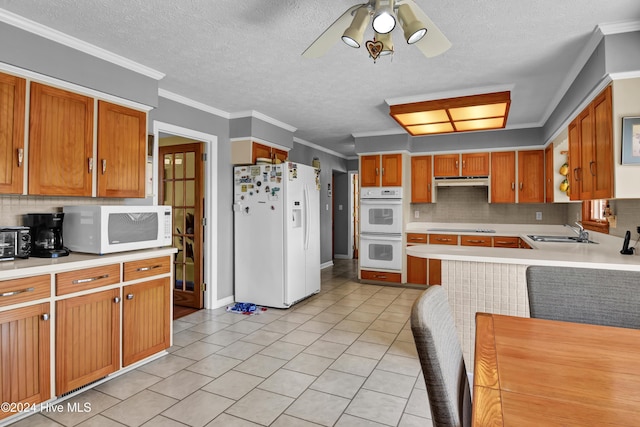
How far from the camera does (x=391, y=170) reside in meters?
5.49

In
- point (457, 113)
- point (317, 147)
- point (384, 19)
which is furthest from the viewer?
point (317, 147)

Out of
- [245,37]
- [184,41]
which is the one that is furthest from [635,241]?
[184,41]

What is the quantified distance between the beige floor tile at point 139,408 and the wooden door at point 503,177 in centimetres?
491

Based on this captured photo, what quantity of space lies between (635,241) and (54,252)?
4338 millimetres

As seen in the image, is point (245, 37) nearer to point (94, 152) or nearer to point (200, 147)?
point (94, 152)

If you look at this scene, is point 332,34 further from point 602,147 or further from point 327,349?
point 327,349

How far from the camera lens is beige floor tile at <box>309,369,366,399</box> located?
7.90 ft

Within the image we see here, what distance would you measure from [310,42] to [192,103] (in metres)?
1.88

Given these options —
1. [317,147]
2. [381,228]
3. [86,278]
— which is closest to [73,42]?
[86,278]

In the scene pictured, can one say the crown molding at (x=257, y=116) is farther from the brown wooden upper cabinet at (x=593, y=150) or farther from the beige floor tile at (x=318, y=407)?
the brown wooden upper cabinet at (x=593, y=150)

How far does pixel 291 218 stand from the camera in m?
4.33

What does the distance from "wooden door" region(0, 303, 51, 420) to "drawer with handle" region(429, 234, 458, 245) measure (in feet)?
15.3

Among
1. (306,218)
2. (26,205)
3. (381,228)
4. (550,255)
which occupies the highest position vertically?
(26,205)

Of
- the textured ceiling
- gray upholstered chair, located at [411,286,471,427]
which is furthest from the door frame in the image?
gray upholstered chair, located at [411,286,471,427]
